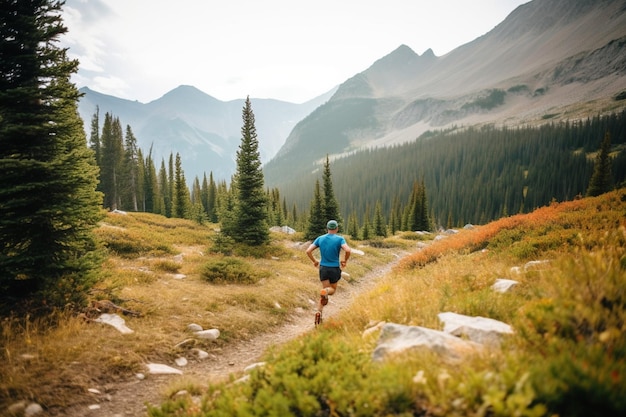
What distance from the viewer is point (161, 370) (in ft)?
20.6

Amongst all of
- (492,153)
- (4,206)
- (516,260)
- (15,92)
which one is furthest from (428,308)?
(492,153)

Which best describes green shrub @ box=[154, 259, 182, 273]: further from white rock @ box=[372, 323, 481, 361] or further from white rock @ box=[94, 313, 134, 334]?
white rock @ box=[372, 323, 481, 361]

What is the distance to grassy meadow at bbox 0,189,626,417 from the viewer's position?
2680mm

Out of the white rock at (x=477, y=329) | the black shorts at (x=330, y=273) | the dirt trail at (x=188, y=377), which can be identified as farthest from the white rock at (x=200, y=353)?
the white rock at (x=477, y=329)

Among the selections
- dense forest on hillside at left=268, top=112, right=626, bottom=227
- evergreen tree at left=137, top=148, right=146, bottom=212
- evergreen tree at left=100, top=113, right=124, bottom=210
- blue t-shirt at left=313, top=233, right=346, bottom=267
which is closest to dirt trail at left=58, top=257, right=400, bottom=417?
blue t-shirt at left=313, top=233, right=346, bottom=267

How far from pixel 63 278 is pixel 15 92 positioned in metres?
4.93

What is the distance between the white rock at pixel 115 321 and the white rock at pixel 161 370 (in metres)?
1.41

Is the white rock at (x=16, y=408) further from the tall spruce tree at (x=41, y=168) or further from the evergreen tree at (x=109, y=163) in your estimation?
the evergreen tree at (x=109, y=163)

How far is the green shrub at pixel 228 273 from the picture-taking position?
517 inches

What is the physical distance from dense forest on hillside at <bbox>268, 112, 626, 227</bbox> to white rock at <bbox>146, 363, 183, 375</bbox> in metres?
97.4

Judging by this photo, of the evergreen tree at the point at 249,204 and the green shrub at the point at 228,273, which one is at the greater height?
the evergreen tree at the point at 249,204

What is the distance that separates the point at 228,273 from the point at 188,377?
7765 mm

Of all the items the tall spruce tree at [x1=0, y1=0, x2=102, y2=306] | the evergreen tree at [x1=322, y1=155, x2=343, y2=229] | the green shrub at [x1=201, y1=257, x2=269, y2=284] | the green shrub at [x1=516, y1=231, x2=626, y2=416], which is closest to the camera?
the green shrub at [x1=516, y1=231, x2=626, y2=416]

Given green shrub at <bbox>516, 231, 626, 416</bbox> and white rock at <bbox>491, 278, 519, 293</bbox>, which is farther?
white rock at <bbox>491, 278, 519, 293</bbox>
